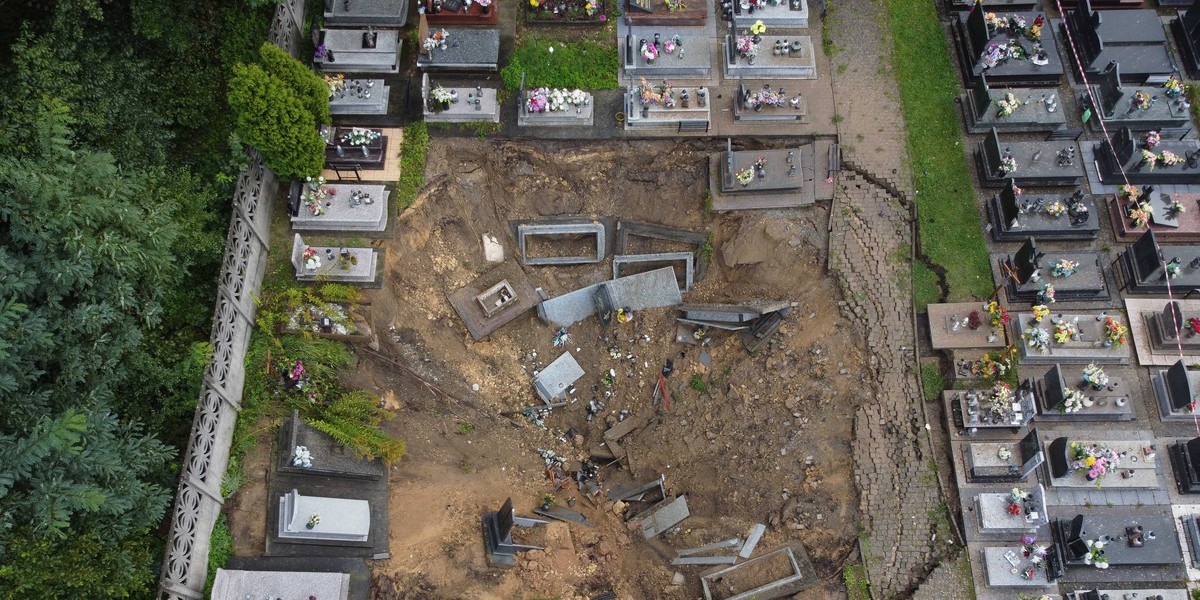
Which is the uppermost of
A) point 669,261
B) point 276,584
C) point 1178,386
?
point 669,261

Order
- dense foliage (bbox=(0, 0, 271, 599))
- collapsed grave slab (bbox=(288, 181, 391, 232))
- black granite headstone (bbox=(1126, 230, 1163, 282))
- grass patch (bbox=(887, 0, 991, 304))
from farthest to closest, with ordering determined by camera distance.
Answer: grass patch (bbox=(887, 0, 991, 304)), collapsed grave slab (bbox=(288, 181, 391, 232)), black granite headstone (bbox=(1126, 230, 1163, 282)), dense foliage (bbox=(0, 0, 271, 599))

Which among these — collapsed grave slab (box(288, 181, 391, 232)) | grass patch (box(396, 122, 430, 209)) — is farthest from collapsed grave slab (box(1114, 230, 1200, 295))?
collapsed grave slab (box(288, 181, 391, 232))

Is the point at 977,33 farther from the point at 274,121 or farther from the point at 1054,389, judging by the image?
the point at 274,121

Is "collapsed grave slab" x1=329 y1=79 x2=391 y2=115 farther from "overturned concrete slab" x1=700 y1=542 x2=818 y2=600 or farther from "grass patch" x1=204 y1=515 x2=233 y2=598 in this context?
"overturned concrete slab" x1=700 y1=542 x2=818 y2=600

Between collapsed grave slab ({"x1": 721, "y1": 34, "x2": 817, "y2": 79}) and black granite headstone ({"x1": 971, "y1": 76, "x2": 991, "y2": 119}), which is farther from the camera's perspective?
collapsed grave slab ({"x1": 721, "y1": 34, "x2": 817, "y2": 79})

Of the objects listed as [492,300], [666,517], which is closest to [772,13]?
[492,300]

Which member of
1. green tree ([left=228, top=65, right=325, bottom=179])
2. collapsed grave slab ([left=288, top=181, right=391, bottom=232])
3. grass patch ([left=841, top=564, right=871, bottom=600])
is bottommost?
grass patch ([left=841, top=564, right=871, bottom=600])
